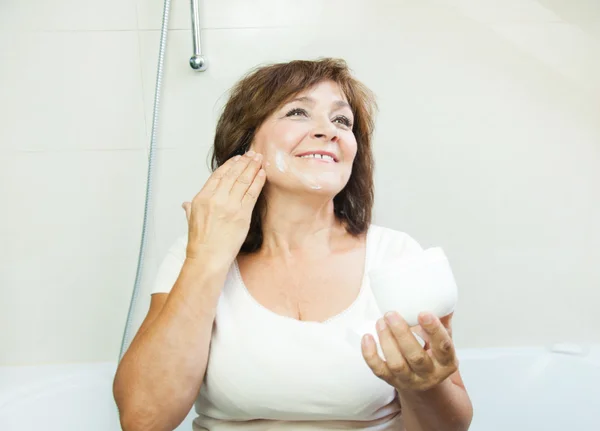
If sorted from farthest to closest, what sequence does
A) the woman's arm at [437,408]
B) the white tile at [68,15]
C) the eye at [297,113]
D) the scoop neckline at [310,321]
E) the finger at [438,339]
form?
1. the white tile at [68,15]
2. the eye at [297,113]
3. the scoop neckline at [310,321]
4. the woman's arm at [437,408]
5. the finger at [438,339]

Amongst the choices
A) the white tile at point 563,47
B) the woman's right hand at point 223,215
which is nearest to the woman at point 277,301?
the woman's right hand at point 223,215

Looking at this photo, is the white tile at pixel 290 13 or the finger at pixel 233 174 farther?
the white tile at pixel 290 13

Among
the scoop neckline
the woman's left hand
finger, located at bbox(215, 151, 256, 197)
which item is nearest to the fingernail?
the woman's left hand

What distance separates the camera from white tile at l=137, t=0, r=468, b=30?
1.24 m

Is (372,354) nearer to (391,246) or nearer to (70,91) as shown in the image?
(391,246)

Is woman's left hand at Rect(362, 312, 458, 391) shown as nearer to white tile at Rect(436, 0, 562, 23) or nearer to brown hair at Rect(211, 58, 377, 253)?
brown hair at Rect(211, 58, 377, 253)

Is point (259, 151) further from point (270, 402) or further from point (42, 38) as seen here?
point (42, 38)

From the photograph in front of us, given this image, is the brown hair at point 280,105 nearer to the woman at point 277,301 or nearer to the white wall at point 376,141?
the woman at point 277,301

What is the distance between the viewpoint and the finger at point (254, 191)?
86 centimetres

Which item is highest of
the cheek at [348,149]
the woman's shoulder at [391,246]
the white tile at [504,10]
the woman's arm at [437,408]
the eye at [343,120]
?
the white tile at [504,10]

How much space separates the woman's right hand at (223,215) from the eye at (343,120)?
192 mm

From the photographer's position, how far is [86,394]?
4.10 ft

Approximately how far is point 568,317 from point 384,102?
733 mm

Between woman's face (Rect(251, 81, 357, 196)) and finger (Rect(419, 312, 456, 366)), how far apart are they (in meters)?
0.37
